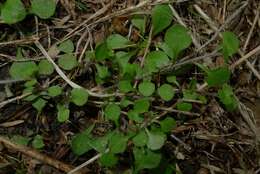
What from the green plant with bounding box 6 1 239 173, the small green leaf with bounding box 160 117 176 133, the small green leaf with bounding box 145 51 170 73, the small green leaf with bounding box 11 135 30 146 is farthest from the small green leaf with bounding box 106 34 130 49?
the small green leaf with bounding box 11 135 30 146

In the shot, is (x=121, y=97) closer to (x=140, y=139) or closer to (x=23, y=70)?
(x=140, y=139)

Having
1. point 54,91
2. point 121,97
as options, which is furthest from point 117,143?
point 54,91

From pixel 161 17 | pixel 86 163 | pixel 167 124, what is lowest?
pixel 86 163

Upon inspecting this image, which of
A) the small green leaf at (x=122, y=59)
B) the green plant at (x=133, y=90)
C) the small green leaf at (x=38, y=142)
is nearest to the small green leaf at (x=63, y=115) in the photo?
the green plant at (x=133, y=90)

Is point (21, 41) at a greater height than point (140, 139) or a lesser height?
greater

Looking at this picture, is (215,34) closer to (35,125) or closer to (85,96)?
(85,96)

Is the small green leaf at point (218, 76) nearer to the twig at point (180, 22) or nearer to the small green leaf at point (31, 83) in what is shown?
the twig at point (180, 22)

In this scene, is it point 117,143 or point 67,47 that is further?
point 67,47

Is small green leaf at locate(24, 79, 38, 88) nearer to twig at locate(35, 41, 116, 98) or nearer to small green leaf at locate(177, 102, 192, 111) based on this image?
twig at locate(35, 41, 116, 98)
